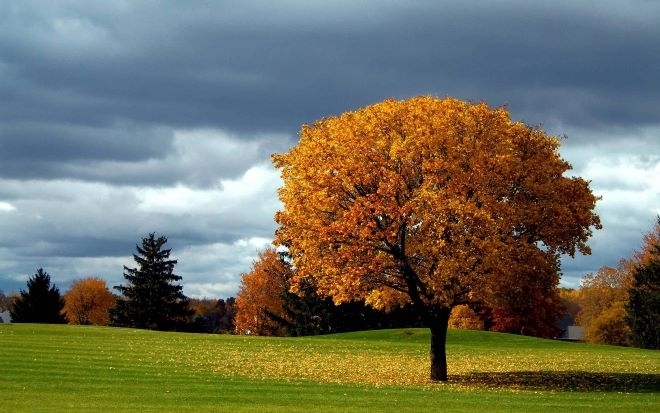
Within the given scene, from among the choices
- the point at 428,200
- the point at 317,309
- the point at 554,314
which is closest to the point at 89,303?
the point at 317,309

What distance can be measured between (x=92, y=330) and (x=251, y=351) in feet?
66.3

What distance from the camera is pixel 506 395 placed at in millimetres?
33469

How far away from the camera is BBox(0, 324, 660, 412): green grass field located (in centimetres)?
2925

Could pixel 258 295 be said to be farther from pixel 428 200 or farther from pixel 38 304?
pixel 428 200

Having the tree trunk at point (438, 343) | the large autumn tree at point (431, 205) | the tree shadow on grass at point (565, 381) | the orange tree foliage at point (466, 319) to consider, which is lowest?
the tree shadow on grass at point (565, 381)

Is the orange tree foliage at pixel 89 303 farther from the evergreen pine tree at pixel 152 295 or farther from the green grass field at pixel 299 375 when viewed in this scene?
the green grass field at pixel 299 375

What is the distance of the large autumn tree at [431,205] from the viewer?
34.3 m

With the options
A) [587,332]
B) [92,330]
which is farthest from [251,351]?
[587,332]

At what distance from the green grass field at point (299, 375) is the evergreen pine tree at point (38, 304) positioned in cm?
3744

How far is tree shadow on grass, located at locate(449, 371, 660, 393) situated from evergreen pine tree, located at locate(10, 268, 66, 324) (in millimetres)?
73422

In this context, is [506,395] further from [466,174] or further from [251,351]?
[251,351]

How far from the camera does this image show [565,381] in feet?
133

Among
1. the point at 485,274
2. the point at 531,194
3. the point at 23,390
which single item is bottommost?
the point at 23,390

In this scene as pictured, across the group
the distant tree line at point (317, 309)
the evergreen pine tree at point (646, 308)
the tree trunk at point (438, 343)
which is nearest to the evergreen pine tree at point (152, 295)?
the distant tree line at point (317, 309)
